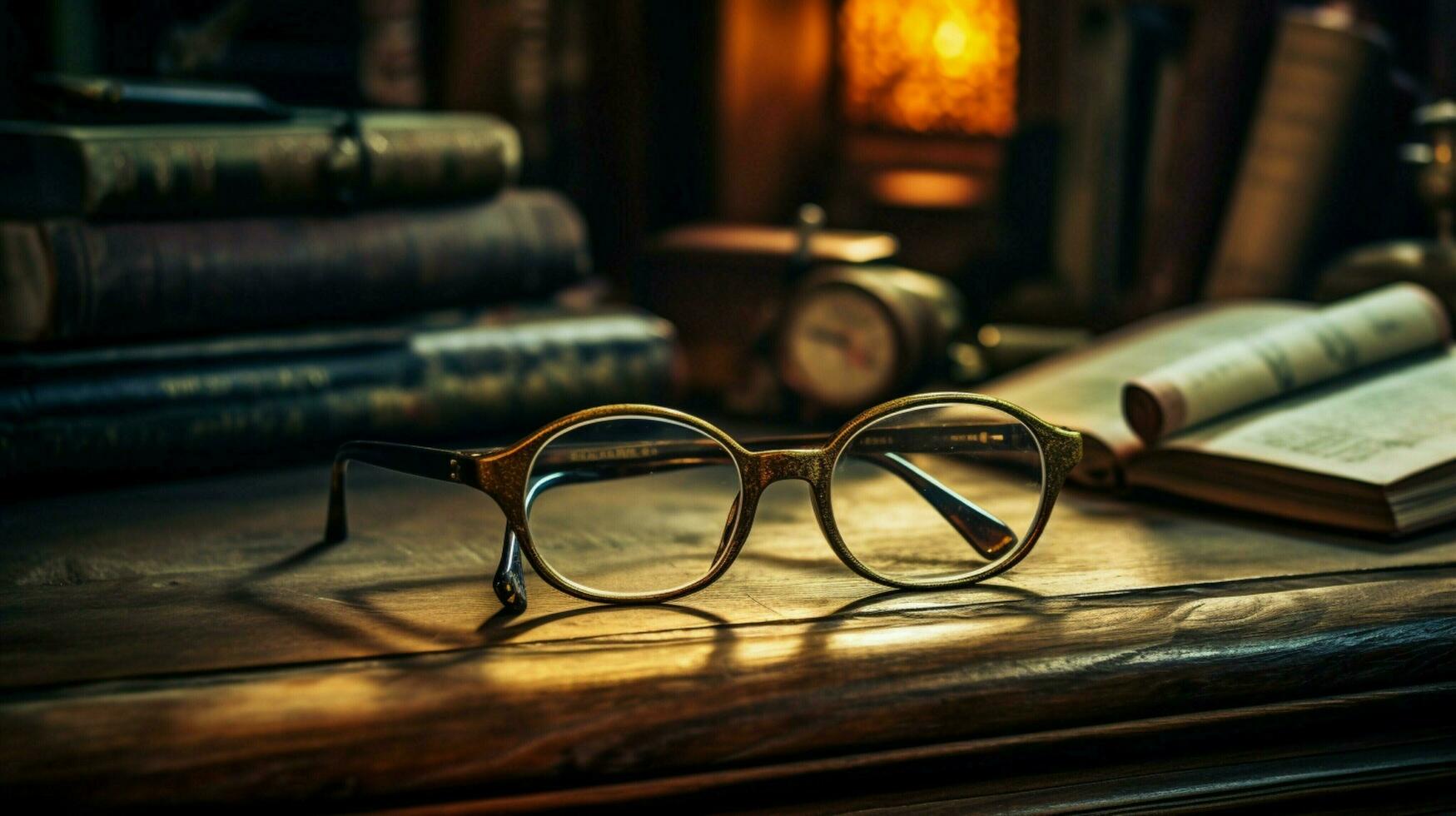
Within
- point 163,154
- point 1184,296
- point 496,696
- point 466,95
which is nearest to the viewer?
point 496,696

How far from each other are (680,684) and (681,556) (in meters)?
0.20

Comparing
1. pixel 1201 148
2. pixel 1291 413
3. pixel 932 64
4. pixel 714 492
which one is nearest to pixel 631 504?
pixel 714 492

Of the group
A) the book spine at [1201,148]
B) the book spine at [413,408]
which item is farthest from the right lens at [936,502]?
the book spine at [1201,148]

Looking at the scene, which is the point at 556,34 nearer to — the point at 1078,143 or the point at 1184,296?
the point at 1078,143

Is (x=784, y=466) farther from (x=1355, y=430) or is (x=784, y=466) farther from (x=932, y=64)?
(x=932, y=64)

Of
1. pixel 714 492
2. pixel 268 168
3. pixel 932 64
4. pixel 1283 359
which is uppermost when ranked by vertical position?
pixel 932 64

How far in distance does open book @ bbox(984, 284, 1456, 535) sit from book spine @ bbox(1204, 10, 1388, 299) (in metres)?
0.29

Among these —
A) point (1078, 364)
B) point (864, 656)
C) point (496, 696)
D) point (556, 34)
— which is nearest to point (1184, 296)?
point (1078, 364)

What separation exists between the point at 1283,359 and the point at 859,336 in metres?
0.41

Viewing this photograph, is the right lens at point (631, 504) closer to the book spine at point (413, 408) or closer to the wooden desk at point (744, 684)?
the wooden desk at point (744, 684)

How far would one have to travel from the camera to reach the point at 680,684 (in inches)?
22.6

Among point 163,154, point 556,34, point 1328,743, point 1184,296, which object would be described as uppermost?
point 556,34

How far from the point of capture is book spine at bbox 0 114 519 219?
0.96 metres

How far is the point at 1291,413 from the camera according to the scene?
37.2 inches
